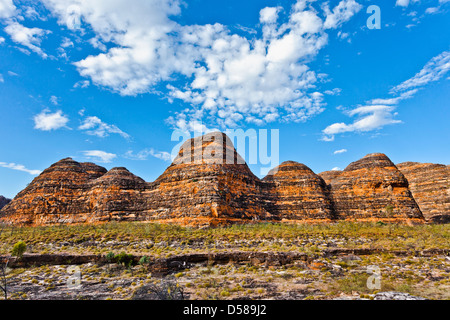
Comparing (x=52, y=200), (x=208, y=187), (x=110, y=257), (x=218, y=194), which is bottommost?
(x=110, y=257)

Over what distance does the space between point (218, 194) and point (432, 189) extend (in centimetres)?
3755

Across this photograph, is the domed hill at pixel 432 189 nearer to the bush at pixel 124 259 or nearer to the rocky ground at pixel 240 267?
the rocky ground at pixel 240 267

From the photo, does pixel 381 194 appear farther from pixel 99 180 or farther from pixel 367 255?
pixel 99 180

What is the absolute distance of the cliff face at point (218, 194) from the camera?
28.0m

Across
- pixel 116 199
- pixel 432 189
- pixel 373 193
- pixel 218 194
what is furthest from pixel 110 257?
pixel 432 189

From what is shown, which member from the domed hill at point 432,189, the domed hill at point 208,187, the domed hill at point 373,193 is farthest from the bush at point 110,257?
the domed hill at point 432,189

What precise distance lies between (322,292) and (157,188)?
26.7 meters

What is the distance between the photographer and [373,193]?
3281 cm

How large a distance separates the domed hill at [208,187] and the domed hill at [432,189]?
88.7ft

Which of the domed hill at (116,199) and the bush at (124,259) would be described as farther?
the domed hill at (116,199)

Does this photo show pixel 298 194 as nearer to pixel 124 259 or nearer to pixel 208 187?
pixel 208 187

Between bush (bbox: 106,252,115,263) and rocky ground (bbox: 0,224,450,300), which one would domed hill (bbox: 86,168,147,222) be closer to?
rocky ground (bbox: 0,224,450,300)

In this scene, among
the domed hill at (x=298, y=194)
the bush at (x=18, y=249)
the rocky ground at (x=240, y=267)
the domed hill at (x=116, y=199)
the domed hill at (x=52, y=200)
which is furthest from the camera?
the domed hill at (x=298, y=194)
